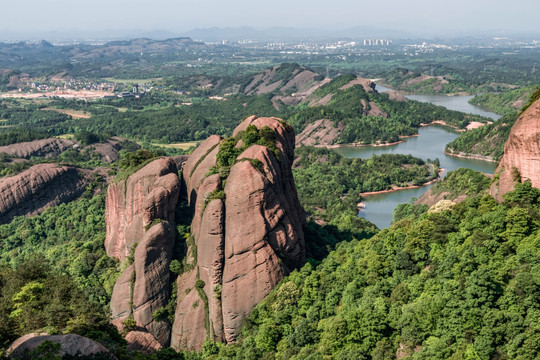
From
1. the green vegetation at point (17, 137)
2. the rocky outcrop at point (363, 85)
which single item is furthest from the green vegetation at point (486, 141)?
the green vegetation at point (17, 137)

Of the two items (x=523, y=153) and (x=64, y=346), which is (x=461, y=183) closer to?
(x=523, y=153)

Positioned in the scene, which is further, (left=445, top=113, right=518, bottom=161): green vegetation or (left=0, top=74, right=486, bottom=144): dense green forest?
(left=0, top=74, right=486, bottom=144): dense green forest

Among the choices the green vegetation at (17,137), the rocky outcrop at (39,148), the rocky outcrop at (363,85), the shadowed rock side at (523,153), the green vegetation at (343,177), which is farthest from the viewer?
the rocky outcrop at (363,85)

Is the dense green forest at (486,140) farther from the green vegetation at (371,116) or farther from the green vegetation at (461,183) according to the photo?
the green vegetation at (461,183)

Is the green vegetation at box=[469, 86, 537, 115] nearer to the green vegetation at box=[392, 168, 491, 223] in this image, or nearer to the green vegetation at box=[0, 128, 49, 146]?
the green vegetation at box=[392, 168, 491, 223]

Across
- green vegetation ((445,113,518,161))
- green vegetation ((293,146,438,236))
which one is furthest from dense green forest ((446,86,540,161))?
green vegetation ((293,146,438,236))

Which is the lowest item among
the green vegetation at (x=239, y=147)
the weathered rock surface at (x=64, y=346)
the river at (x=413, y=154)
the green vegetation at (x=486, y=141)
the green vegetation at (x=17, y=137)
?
the river at (x=413, y=154)
